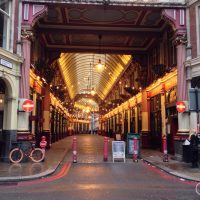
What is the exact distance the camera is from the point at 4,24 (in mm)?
15023

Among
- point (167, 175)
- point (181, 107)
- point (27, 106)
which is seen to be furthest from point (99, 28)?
point (167, 175)

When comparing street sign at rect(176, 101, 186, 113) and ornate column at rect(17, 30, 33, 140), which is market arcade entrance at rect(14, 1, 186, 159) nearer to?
ornate column at rect(17, 30, 33, 140)

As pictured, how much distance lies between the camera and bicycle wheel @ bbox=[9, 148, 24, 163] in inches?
551

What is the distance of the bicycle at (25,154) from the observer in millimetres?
14031

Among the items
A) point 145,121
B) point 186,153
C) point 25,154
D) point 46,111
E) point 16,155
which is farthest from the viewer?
point 46,111

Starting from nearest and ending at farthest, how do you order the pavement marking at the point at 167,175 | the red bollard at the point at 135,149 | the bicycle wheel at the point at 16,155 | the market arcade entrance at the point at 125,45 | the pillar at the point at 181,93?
the pavement marking at the point at 167,175 → the bicycle wheel at the point at 16,155 → the pillar at the point at 181,93 → the red bollard at the point at 135,149 → the market arcade entrance at the point at 125,45

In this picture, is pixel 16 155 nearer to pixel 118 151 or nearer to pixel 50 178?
pixel 50 178

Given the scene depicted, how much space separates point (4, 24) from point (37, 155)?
Result: 6381 millimetres

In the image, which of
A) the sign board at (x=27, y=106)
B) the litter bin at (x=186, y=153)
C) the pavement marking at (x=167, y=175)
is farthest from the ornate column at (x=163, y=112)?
the sign board at (x=27, y=106)

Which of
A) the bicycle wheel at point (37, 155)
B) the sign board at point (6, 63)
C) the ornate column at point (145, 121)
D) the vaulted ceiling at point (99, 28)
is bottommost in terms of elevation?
the bicycle wheel at point (37, 155)

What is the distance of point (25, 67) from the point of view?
15266 mm

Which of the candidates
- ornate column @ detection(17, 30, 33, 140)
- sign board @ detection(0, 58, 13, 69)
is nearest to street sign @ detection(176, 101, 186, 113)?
ornate column @ detection(17, 30, 33, 140)

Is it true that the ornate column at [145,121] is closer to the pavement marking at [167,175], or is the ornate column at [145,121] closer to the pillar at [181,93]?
the pillar at [181,93]

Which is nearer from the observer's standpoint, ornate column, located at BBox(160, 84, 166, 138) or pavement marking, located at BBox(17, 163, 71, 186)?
pavement marking, located at BBox(17, 163, 71, 186)
